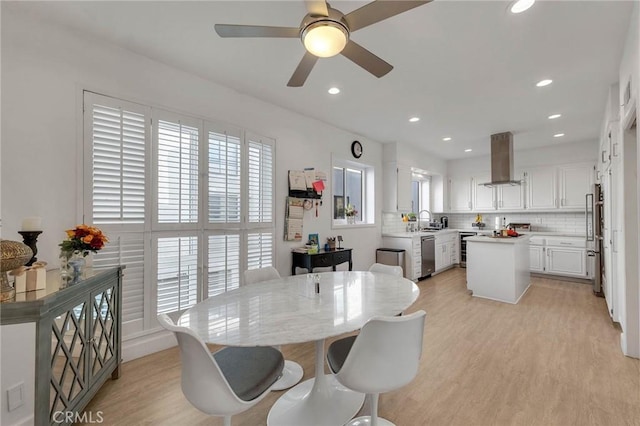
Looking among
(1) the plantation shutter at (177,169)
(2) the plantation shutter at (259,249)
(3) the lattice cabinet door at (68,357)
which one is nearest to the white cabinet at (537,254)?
(2) the plantation shutter at (259,249)

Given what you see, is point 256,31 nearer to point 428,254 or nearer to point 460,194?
point 428,254

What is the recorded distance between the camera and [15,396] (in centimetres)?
164

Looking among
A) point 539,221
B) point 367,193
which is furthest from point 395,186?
point 539,221

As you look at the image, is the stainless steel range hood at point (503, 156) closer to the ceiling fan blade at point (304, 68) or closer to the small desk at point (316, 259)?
the small desk at point (316, 259)

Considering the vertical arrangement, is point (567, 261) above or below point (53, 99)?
below

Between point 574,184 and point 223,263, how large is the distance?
260 inches

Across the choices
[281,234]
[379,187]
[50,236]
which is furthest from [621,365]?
[50,236]

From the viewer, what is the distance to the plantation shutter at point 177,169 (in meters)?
2.65

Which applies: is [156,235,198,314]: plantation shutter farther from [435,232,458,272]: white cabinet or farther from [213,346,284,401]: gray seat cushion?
[435,232,458,272]: white cabinet

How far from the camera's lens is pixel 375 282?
88.7 inches

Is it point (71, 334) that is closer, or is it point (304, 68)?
point (71, 334)

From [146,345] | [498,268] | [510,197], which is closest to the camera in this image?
[146,345]

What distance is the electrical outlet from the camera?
5.31 ft

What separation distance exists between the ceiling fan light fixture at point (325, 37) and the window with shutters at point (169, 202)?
1805 millimetres
